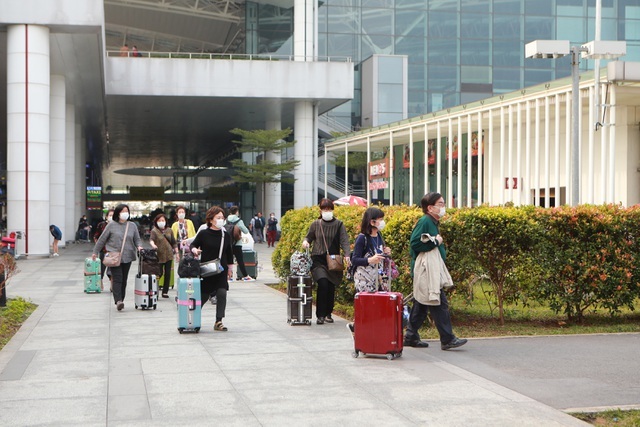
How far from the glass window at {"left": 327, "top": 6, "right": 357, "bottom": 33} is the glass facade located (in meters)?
0.07

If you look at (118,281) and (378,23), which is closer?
(118,281)

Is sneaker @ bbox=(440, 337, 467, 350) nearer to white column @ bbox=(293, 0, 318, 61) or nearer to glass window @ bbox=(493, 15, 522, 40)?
white column @ bbox=(293, 0, 318, 61)

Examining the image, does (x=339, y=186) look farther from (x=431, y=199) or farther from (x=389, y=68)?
(x=431, y=199)

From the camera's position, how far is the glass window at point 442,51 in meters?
61.5

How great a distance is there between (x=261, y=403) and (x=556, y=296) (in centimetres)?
635

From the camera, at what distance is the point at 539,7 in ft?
204

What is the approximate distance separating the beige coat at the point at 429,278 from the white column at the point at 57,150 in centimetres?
3035

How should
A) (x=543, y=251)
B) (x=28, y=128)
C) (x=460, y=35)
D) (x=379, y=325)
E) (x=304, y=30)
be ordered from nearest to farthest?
(x=379, y=325) < (x=543, y=251) < (x=28, y=128) < (x=304, y=30) < (x=460, y=35)

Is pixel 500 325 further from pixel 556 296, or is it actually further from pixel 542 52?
pixel 542 52

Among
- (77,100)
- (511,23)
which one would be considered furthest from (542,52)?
(511,23)

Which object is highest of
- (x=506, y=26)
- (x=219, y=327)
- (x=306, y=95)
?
(x=506, y=26)

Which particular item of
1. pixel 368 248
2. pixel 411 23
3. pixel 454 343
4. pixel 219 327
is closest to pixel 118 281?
pixel 219 327

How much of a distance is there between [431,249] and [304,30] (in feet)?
128

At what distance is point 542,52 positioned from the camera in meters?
17.6
